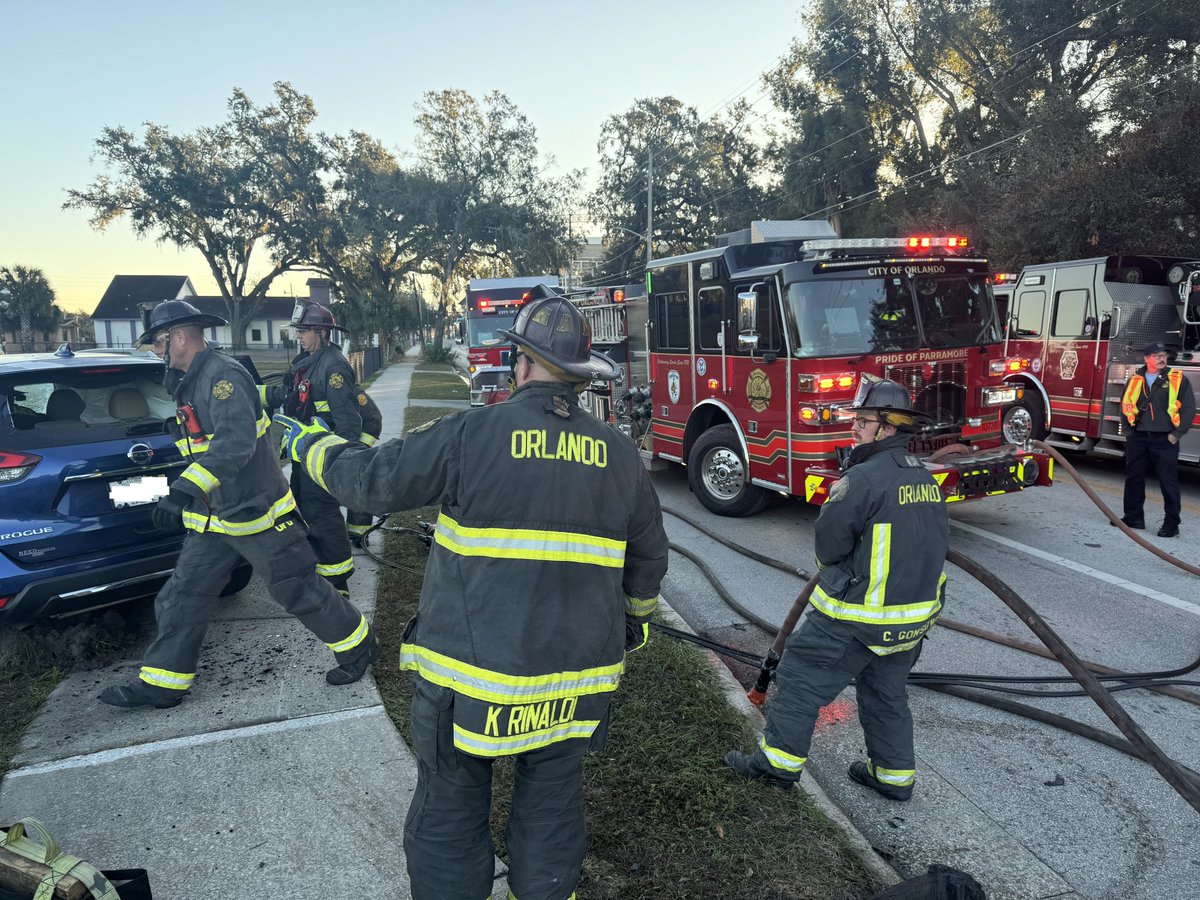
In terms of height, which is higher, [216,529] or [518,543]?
[518,543]

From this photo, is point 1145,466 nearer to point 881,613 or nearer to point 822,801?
point 881,613

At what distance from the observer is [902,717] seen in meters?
3.03

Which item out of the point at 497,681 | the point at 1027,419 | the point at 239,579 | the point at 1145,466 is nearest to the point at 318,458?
the point at 497,681

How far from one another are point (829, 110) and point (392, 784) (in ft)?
107

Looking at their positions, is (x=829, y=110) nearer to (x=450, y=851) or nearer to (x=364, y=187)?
(x=364, y=187)

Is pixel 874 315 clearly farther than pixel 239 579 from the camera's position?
Yes

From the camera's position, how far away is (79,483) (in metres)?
3.92

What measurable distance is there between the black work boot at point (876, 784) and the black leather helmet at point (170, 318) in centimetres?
362

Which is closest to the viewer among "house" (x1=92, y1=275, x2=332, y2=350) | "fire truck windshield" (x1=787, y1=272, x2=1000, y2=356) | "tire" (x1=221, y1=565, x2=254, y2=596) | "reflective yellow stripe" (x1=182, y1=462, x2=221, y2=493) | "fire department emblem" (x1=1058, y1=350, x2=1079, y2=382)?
"reflective yellow stripe" (x1=182, y1=462, x2=221, y2=493)

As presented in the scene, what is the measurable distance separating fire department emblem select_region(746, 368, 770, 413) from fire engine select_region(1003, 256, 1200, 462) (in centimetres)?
413

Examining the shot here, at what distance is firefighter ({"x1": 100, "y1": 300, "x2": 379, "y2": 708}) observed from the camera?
361 centimetres

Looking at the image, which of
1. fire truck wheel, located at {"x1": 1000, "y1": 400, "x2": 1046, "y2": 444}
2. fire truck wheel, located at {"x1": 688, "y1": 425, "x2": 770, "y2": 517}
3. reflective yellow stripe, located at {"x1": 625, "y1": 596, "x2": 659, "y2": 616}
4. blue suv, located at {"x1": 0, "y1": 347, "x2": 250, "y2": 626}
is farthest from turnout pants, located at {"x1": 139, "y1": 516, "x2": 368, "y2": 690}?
fire truck wheel, located at {"x1": 1000, "y1": 400, "x2": 1046, "y2": 444}

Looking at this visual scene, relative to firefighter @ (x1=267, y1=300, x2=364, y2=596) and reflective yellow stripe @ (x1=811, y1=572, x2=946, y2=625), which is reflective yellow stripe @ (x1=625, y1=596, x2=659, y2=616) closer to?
reflective yellow stripe @ (x1=811, y1=572, x2=946, y2=625)

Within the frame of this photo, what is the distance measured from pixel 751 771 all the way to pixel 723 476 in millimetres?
4691
